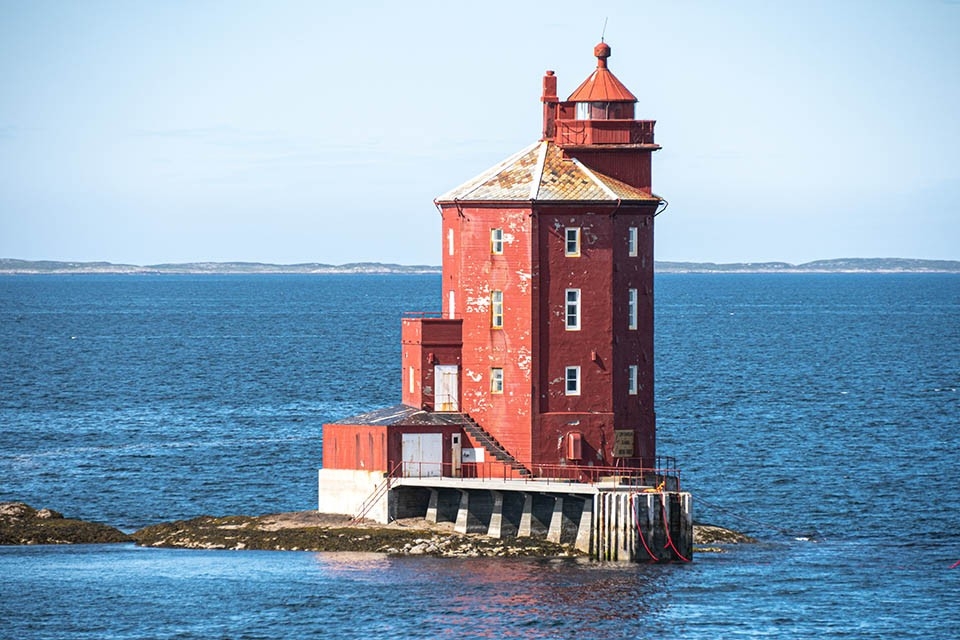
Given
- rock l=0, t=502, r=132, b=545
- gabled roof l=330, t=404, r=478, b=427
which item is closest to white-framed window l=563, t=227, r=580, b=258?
gabled roof l=330, t=404, r=478, b=427

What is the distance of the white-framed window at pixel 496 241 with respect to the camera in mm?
65750

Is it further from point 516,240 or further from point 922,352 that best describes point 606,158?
point 922,352

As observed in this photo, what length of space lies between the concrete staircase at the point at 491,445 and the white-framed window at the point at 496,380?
144 centimetres

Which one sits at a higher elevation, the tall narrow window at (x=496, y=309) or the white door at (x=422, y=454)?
the tall narrow window at (x=496, y=309)

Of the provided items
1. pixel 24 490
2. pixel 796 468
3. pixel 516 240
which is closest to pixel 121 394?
pixel 24 490

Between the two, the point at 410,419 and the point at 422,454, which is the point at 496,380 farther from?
the point at 422,454

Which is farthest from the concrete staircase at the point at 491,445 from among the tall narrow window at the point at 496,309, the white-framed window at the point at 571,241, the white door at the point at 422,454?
the white-framed window at the point at 571,241

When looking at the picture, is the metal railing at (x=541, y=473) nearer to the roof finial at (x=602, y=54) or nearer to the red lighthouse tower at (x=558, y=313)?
the red lighthouse tower at (x=558, y=313)

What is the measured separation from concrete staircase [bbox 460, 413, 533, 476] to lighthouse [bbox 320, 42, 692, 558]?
0.23 ft

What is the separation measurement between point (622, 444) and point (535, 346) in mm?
4662

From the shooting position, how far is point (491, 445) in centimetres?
6556

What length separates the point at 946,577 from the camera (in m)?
60.5

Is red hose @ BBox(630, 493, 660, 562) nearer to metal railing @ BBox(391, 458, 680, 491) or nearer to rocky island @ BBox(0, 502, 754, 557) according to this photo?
rocky island @ BBox(0, 502, 754, 557)

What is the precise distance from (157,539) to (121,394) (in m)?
55.1
